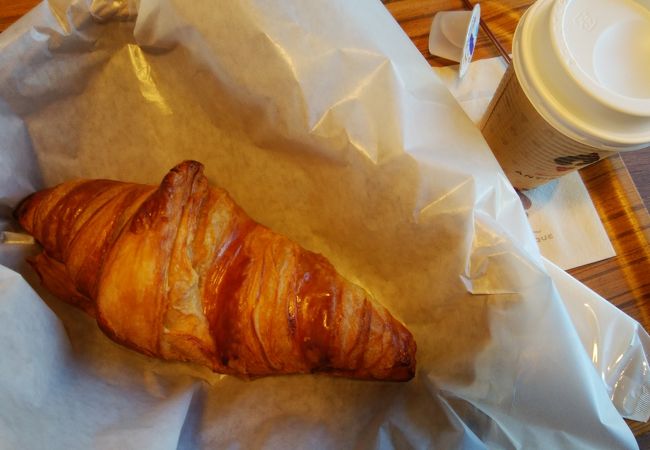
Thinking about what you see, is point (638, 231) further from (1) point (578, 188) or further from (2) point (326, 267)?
(2) point (326, 267)

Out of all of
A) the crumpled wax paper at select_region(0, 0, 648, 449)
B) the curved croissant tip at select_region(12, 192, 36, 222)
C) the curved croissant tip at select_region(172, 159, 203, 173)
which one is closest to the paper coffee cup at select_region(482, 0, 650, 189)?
the crumpled wax paper at select_region(0, 0, 648, 449)

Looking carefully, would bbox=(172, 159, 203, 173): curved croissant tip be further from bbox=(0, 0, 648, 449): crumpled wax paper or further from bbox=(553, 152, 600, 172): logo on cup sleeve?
bbox=(553, 152, 600, 172): logo on cup sleeve

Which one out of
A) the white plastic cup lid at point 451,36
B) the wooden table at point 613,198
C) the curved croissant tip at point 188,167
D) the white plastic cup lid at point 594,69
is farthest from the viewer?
the white plastic cup lid at point 451,36

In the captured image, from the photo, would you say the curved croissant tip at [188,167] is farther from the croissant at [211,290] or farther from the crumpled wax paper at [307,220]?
the crumpled wax paper at [307,220]

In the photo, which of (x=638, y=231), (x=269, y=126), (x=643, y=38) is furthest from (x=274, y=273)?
(x=638, y=231)

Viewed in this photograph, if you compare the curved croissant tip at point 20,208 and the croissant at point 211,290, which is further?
the curved croissant tip at point 20,208

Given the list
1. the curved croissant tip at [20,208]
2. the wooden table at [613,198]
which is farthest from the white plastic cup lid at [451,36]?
the curved croissant tip at [20,208]
